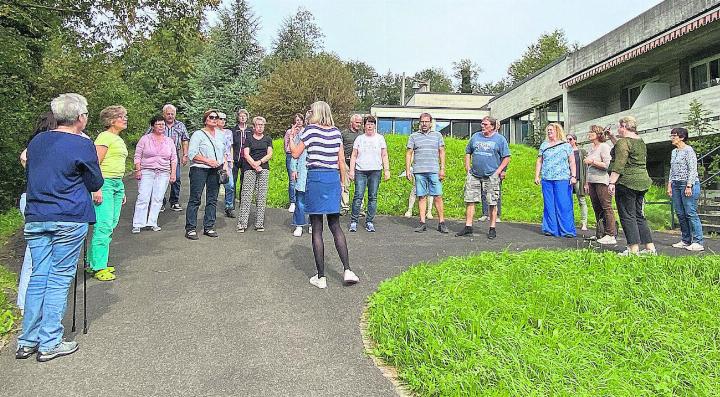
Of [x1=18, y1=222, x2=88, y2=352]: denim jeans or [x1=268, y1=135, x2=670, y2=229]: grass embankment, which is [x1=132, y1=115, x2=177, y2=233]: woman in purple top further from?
[x1=18, y1=222, x2=88, y2=352]: denim jeans

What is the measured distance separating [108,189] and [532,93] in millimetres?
26648

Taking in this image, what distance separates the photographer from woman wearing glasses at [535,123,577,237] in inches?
377

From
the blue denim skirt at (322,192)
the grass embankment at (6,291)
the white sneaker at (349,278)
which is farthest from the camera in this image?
the white sneaker at (349,278)

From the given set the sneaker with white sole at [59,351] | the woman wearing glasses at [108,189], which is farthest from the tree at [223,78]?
the sneaker with white sole at [59,351]

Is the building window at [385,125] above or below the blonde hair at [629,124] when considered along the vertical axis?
above

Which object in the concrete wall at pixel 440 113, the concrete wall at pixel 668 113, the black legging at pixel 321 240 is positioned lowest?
the black legging at pixel 321 240

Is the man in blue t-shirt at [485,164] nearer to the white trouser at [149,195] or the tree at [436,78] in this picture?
the white trouser at [149,195]

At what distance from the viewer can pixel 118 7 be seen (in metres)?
9.84

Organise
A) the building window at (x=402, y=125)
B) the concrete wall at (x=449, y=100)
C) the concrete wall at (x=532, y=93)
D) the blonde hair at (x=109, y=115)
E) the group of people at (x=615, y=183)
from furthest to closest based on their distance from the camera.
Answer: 1. the concrete wall at (x=449, y=100)
2. the building window at (x=402, y=125)
3. the concrete wall at (x=532, y=93)
4. the group of people at (x=615, y=183)
5. the blonde hair at (x=109, y=115)

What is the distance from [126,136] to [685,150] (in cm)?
2727

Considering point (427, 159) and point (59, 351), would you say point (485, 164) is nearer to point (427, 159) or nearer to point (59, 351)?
point (427, 159)

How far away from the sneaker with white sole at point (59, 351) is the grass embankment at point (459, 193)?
8.61 metres

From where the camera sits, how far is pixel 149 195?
29.1ft

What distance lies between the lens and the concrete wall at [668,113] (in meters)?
14.9
